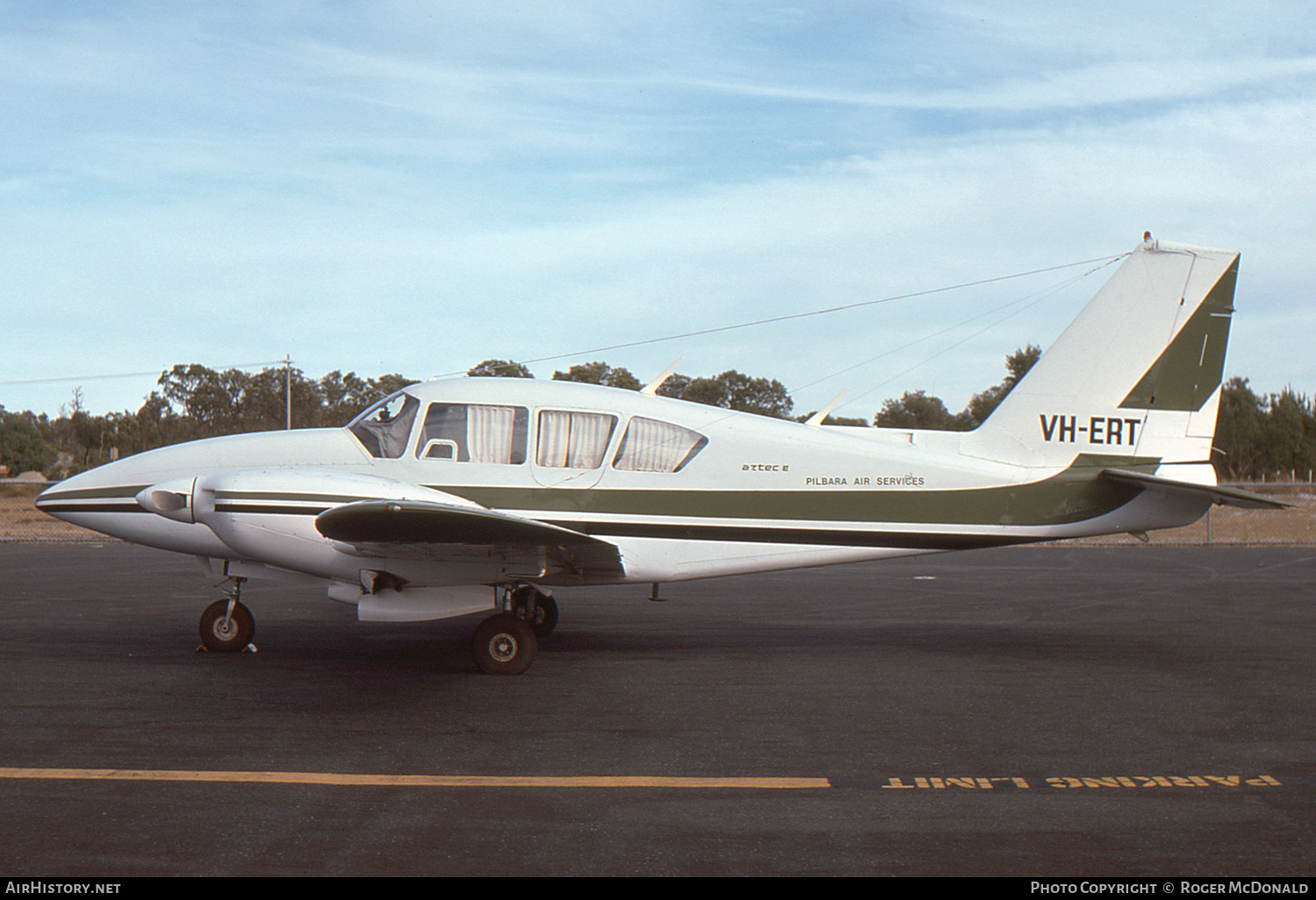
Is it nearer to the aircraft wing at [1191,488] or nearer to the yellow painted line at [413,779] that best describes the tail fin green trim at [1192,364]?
the aircraft wing at [1191,488]

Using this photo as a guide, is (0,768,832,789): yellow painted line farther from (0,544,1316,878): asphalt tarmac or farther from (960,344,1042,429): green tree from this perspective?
(960,344,1042,429): green tree

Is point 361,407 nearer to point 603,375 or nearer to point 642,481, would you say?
point 603,375

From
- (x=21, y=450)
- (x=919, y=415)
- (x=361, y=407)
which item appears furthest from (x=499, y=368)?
(x=21, y=450)

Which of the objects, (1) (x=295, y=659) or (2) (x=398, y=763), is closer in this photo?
(2) (x=398, y=763)

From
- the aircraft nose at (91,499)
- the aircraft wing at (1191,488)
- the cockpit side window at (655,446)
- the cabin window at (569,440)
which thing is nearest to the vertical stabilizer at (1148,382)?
the aircraft wing at (1191,488)

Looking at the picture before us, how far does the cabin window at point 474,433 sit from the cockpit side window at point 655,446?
0.92 meters

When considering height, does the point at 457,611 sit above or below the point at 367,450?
below

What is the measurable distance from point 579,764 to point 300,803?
5.13 feet

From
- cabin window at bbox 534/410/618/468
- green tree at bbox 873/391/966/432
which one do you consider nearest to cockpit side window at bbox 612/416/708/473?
cabin window at bbox 534/410/618/468

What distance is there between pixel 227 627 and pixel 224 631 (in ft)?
0.14

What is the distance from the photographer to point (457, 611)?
27.6 feet

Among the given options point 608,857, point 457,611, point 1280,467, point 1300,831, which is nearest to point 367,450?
point 457,611

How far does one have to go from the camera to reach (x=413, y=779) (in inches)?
218
